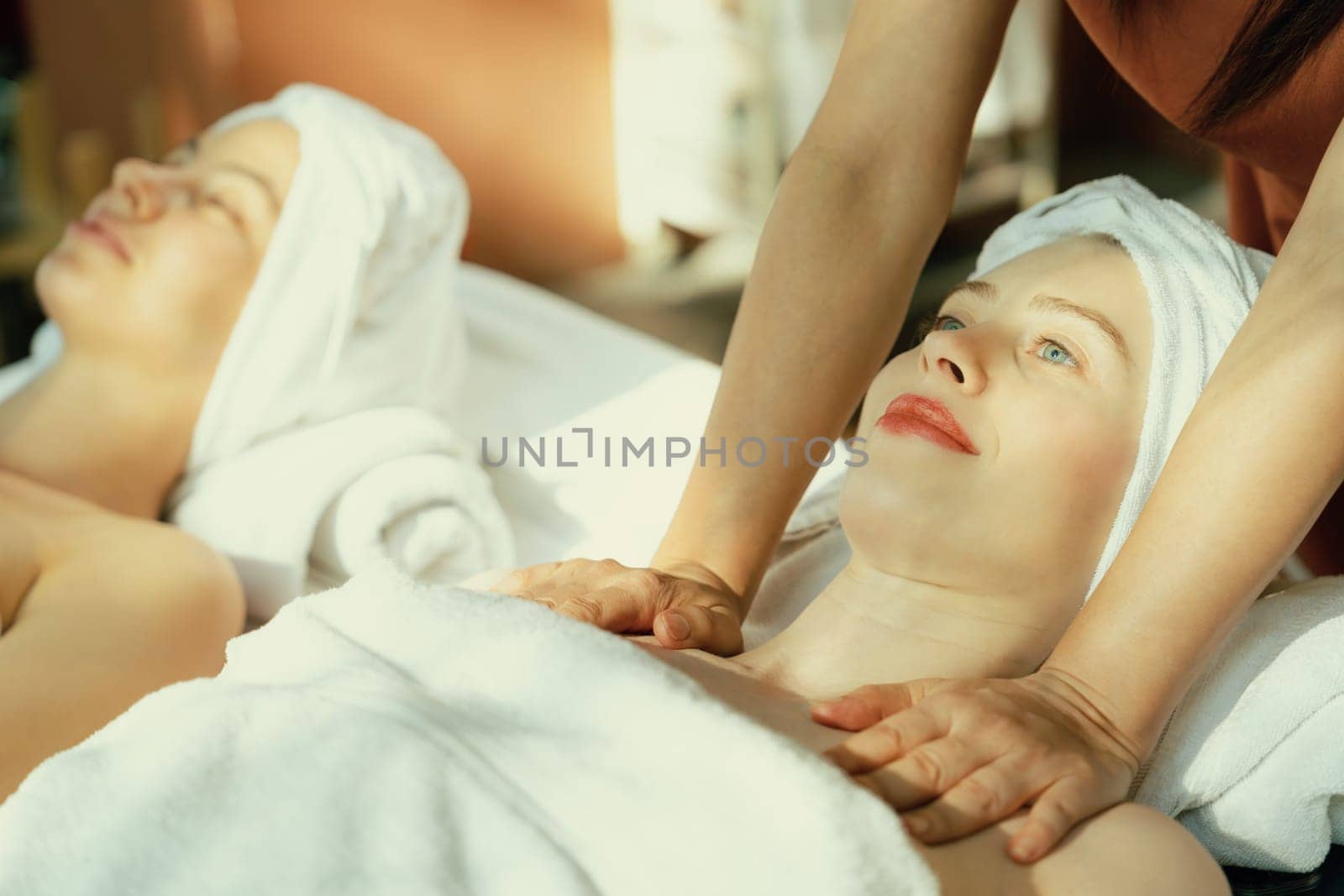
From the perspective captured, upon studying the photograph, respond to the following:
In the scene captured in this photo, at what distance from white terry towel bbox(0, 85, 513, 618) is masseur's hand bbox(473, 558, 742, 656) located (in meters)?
0.55

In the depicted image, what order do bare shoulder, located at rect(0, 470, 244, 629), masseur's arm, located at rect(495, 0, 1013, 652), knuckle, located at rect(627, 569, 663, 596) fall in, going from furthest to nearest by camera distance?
bare shoulder, located at rect(0, 470, 244, 629)
masseur's arm, located at rect(495, 0, 1013, 652)
knuckle, located at rect(627, 569, 663, 596)

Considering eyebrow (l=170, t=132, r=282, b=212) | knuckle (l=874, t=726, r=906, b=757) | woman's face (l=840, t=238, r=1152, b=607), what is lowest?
eyebrow (l=170, t=132, r=282, b=212)

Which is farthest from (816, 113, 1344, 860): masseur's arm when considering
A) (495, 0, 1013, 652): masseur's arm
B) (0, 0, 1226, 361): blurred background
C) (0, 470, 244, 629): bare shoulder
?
(0, 0, 1226, 361): blurred background

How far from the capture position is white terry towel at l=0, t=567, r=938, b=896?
72cm

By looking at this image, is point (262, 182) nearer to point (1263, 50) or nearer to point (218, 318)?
point (218, 318)

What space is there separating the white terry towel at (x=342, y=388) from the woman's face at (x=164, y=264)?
0.10 feet

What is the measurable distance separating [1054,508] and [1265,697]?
0.20m

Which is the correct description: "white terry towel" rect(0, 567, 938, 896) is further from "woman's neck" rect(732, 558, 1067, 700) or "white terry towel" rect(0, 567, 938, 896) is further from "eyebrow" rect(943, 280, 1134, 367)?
"eyebrow" rect(943, 280, 1134, 367)

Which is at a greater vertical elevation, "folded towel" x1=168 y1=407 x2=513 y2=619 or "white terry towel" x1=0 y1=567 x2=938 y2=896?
"white terry towel" x1=0 y1=567 x2=938 y2=896

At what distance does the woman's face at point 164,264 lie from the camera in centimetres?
165

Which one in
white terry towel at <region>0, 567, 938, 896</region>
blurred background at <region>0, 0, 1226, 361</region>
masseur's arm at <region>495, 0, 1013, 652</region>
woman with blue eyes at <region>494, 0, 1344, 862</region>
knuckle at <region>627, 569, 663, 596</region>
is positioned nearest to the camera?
white terry towel at <region>0, 567, 938, 896</region>

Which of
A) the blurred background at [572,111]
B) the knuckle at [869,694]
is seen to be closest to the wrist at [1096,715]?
the knuckle at [869,694]

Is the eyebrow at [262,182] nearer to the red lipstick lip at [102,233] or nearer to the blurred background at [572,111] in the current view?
the red lipstick lip at [102,233]

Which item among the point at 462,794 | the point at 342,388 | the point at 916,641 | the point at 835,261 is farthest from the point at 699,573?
the point at 342,388
